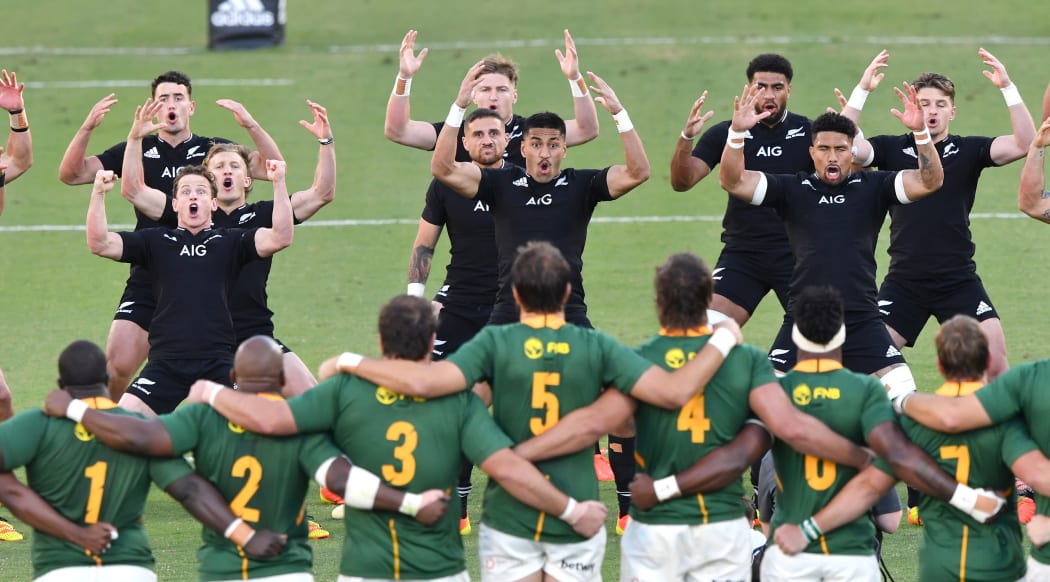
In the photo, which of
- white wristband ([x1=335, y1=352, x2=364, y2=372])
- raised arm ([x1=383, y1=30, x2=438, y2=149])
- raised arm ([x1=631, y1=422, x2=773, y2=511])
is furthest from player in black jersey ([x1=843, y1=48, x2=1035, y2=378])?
white wristband ([x1=335, y1=352, x2=364, y2=372])

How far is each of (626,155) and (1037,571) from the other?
12.5ft

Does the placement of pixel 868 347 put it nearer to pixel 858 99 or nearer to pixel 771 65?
pixel 858 99

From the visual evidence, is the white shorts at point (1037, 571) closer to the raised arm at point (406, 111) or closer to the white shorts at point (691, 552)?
the white shorts at point (691, 552)

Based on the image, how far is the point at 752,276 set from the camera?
11.3 m

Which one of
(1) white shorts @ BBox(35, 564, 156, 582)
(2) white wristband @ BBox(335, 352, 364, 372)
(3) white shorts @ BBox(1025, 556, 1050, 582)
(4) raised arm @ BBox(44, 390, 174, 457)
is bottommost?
(1) white shorts @ BBox(35, 564, 156, 582)

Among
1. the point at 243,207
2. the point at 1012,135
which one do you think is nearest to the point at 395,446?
the point at 243,207

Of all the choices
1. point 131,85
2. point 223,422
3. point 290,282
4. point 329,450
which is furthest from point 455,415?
point 131,85

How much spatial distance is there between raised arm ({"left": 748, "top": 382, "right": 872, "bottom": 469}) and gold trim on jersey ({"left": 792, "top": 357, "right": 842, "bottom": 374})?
19 centimetres

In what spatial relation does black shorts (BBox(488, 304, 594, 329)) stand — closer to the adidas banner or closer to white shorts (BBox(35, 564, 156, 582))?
white shorts (BBox(35, 564, 156, 582))

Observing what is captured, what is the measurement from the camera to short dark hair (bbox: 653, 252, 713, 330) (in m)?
7.35

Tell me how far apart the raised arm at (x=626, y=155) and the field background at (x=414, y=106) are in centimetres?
250

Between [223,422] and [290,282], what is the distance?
433 inches

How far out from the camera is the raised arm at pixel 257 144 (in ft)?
36.3

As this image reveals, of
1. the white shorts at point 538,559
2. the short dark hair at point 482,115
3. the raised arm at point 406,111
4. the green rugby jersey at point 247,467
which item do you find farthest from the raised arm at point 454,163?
the white shorts at point 538,559
